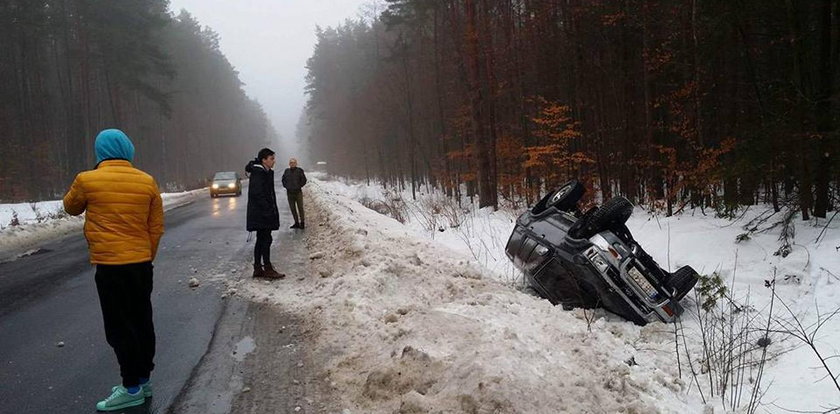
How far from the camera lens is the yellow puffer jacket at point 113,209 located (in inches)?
132

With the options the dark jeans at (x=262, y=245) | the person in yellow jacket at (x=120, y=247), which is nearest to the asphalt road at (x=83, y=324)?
the person in yellow jacket at (x=120, y=247)

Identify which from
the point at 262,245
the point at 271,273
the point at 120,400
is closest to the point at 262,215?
the point at 262,245

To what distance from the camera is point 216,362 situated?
4.13 meters

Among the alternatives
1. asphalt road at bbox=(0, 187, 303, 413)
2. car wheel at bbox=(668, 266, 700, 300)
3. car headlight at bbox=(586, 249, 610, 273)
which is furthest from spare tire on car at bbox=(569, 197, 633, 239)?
asphalt road at bbox=(0, 187, 303, 413)

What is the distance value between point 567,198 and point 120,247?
476 centimetres

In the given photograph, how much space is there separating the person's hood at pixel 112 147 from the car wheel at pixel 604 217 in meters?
4.12

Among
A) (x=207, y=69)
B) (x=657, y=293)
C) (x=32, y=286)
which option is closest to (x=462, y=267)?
(x=657, y=293)

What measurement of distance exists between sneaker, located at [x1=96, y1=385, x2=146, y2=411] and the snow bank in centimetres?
137

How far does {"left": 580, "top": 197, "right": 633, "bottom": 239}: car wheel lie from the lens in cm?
477

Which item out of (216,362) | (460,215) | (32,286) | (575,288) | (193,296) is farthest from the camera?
(460,215)

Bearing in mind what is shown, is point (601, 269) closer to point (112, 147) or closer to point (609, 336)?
point (609, 336)

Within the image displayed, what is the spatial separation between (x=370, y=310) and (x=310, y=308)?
0.90 metres

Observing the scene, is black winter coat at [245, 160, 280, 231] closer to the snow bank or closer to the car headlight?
the snow bank

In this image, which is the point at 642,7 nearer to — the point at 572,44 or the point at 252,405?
the point at 572,44
